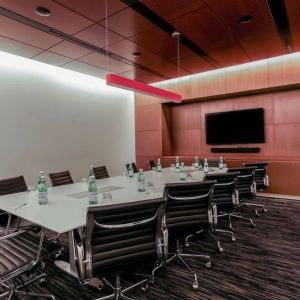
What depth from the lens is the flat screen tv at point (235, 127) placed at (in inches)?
241

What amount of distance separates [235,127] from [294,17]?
124 inches

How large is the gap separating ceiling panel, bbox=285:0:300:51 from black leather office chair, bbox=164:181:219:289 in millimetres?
2717

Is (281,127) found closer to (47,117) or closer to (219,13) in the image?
(219,13)

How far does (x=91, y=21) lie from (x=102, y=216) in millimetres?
3093

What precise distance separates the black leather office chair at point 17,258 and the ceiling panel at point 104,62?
3.88 meters

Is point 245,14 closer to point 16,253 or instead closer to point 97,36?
point 97,36

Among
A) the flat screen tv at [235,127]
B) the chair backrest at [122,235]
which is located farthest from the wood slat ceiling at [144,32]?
the chair backrest at [122,235]

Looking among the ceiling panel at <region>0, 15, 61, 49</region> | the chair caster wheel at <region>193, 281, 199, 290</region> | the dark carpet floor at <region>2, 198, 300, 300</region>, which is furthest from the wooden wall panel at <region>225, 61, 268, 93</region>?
the chair caster wheel at <region>193, 281, 199, 290</region>

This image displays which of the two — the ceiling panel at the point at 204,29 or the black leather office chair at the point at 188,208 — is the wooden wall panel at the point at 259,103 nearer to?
the ceiling panel at the point at 204,29

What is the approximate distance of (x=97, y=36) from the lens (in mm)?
4066

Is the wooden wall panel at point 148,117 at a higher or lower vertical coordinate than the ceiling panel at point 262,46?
lower

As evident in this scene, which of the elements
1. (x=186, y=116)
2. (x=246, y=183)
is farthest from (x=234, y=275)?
(x=186, y=116)

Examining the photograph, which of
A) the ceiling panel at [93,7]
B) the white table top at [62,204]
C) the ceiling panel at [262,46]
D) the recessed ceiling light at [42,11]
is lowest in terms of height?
the white table top at [62,204]

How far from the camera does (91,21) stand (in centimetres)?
358
